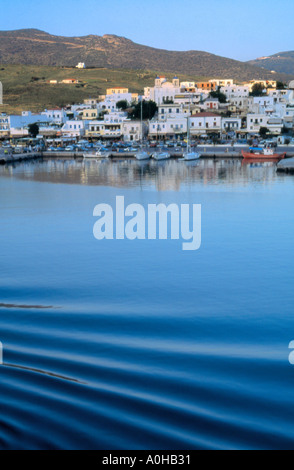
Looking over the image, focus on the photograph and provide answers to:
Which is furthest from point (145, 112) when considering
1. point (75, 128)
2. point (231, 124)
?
point (231, 124)

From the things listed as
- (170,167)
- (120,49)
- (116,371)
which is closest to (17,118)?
(170,167)

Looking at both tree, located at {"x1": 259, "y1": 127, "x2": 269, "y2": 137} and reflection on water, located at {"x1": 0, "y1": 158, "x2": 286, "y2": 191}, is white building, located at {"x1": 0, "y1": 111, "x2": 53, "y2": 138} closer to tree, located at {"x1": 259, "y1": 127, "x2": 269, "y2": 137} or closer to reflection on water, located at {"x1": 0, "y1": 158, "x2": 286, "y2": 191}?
reflection on water, located at {"x1": 0, "y1": 158, "x2": 286, "y2": 191}

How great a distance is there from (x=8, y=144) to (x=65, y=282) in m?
42.1

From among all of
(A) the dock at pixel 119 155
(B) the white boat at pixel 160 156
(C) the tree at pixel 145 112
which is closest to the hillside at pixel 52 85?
(C) the tree at pixel 145 112

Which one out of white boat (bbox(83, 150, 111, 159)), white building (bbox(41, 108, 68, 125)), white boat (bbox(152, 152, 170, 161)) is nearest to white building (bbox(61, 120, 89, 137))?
white building (bbox(41, 108, 68, 125))

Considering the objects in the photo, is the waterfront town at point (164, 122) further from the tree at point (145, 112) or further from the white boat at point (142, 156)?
the white boat at point (142, 156)

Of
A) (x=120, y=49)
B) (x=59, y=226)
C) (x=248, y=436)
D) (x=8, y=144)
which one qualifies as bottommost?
(x=248, y=436)

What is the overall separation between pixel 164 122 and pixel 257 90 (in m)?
24.1

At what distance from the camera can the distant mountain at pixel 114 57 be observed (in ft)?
431

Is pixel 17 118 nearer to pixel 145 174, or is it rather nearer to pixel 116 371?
pixel 145 174

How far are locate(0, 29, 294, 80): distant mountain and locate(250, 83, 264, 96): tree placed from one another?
53.9 meters

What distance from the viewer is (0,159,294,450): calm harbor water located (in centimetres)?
561

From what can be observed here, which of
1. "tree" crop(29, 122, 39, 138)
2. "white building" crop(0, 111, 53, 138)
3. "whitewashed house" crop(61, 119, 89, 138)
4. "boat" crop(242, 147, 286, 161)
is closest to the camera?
"boat" crop(242, 147, 286, 161)

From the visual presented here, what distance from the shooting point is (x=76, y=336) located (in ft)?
26.0
